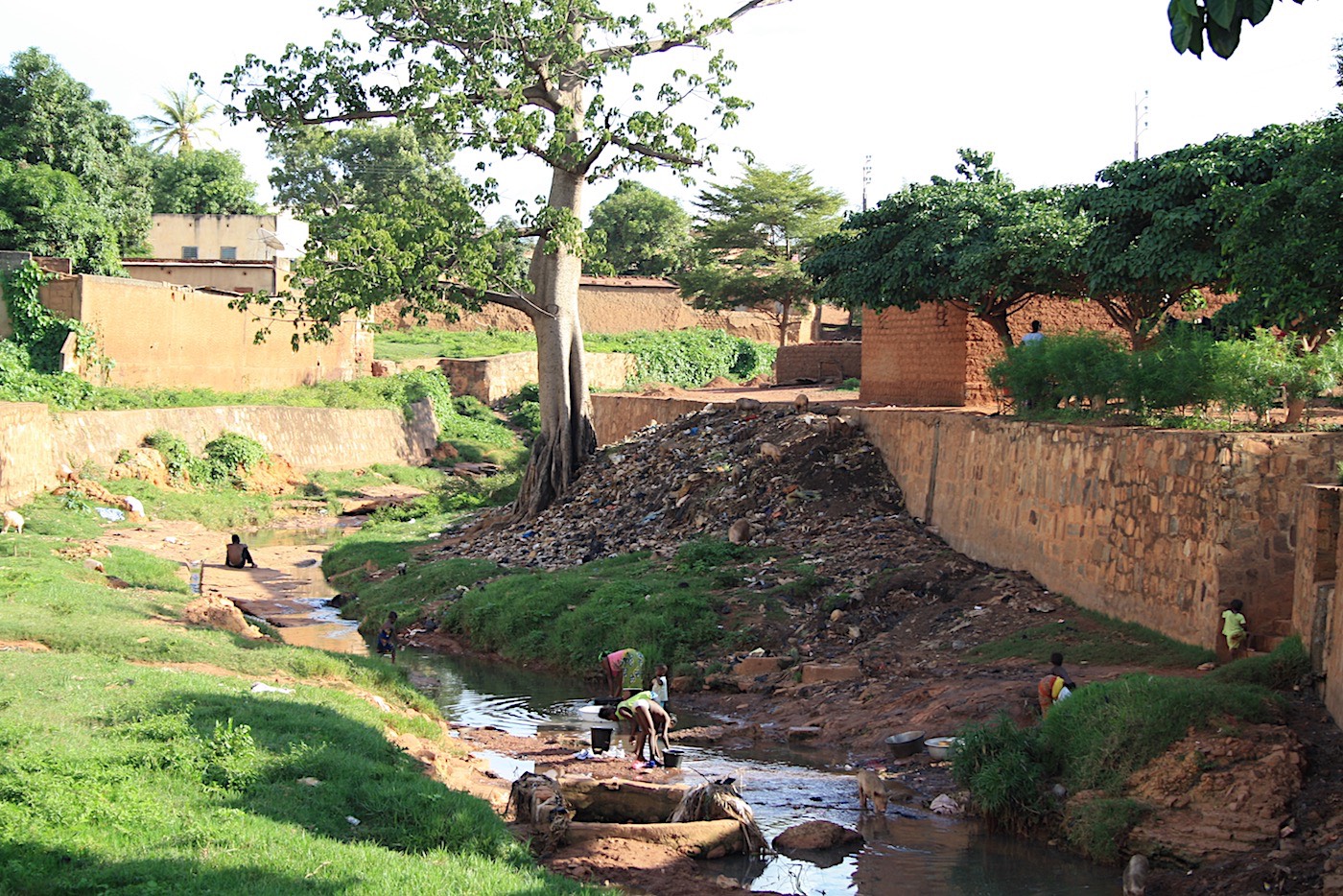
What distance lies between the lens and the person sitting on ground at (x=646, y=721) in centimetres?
1187

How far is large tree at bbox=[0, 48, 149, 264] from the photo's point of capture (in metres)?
33.2

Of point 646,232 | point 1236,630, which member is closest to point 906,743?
point 1236,630

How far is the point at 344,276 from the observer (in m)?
20.5

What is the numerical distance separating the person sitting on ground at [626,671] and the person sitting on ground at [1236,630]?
219 inches

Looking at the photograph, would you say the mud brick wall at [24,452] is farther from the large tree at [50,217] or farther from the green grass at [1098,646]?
the green grass at [1098,646]

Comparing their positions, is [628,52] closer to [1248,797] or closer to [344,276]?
[344,276]

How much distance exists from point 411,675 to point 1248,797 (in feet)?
33.2

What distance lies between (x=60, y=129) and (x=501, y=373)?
14.1m

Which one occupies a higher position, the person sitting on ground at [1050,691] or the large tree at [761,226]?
the large tree at [761,226]

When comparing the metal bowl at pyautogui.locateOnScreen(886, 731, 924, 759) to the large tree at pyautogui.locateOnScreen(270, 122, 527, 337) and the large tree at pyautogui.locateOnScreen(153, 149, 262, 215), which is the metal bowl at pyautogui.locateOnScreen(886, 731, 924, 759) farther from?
the large tree at pyautogui.locateOnScreen(153, 149, 262, 215)

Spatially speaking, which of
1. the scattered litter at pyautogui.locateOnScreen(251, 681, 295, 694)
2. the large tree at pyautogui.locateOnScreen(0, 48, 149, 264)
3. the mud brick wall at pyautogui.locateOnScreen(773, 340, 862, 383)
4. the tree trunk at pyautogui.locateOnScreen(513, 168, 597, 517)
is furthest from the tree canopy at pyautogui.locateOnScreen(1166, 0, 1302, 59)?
the large tree at pyautogui.locateOnScreen(0, 48, 149, 264)

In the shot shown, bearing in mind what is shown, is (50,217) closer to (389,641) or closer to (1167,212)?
(389,641)

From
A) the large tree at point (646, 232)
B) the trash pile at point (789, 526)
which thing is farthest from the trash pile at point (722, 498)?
the large tree at point (646, 232)

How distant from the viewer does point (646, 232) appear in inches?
2040
